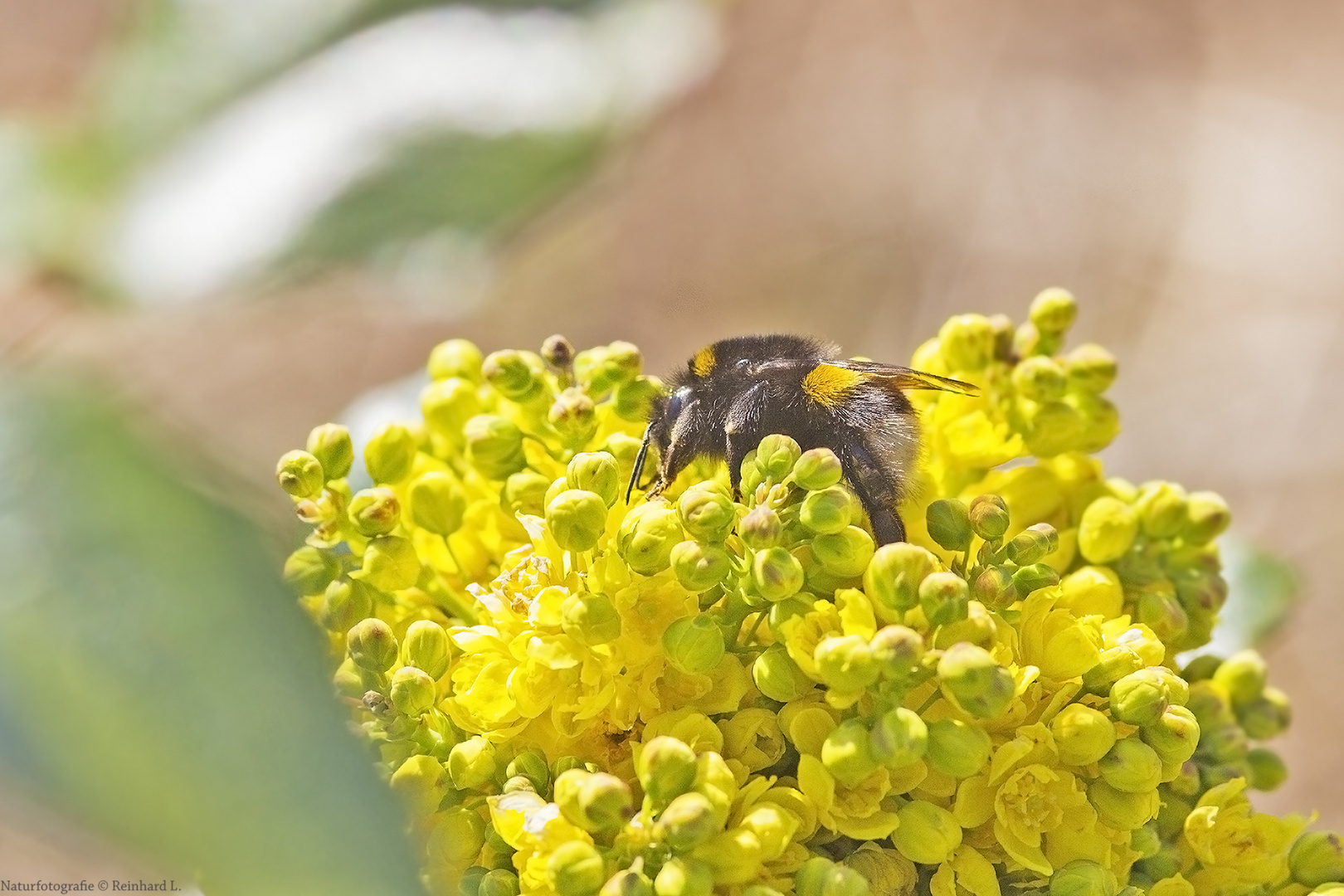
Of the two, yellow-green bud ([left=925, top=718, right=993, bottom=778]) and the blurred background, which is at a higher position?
the blurred background

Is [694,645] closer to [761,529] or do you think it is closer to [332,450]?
[761,529]

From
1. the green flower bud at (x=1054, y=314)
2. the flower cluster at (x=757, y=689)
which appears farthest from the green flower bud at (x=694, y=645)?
the green flower bud at (x=1054, y=314)

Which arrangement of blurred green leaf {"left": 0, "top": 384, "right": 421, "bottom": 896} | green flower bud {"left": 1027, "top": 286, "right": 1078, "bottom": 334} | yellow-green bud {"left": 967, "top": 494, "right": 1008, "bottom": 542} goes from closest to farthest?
blurred green leaf {"left": 0, "top": 384, "right": 421, "bottom": 896} < yellow-green bud {"left": 967, "top": 494, "right": 1008, "bottom": 542} < green flower bud {"left": 1027, "top": 286, "right": 1078, "bottom": 334}

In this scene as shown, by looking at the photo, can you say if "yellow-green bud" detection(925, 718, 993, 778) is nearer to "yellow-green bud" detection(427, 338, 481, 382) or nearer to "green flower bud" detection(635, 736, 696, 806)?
"green flower bud" detection(635, 736, 696, 806)

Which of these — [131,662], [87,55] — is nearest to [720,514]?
[131,662]

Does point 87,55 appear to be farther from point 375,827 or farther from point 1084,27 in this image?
point 375,827

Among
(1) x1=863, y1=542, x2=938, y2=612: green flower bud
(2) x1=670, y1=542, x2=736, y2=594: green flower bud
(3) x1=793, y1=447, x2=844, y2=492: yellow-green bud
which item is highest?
(3) x1=793, y1=447, x2=844, y2=492: yellow-green bud

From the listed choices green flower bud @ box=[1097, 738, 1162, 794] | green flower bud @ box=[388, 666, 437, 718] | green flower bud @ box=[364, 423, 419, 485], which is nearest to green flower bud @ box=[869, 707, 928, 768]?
green flower bud @ box=[1097, 738, 1162, 794]
